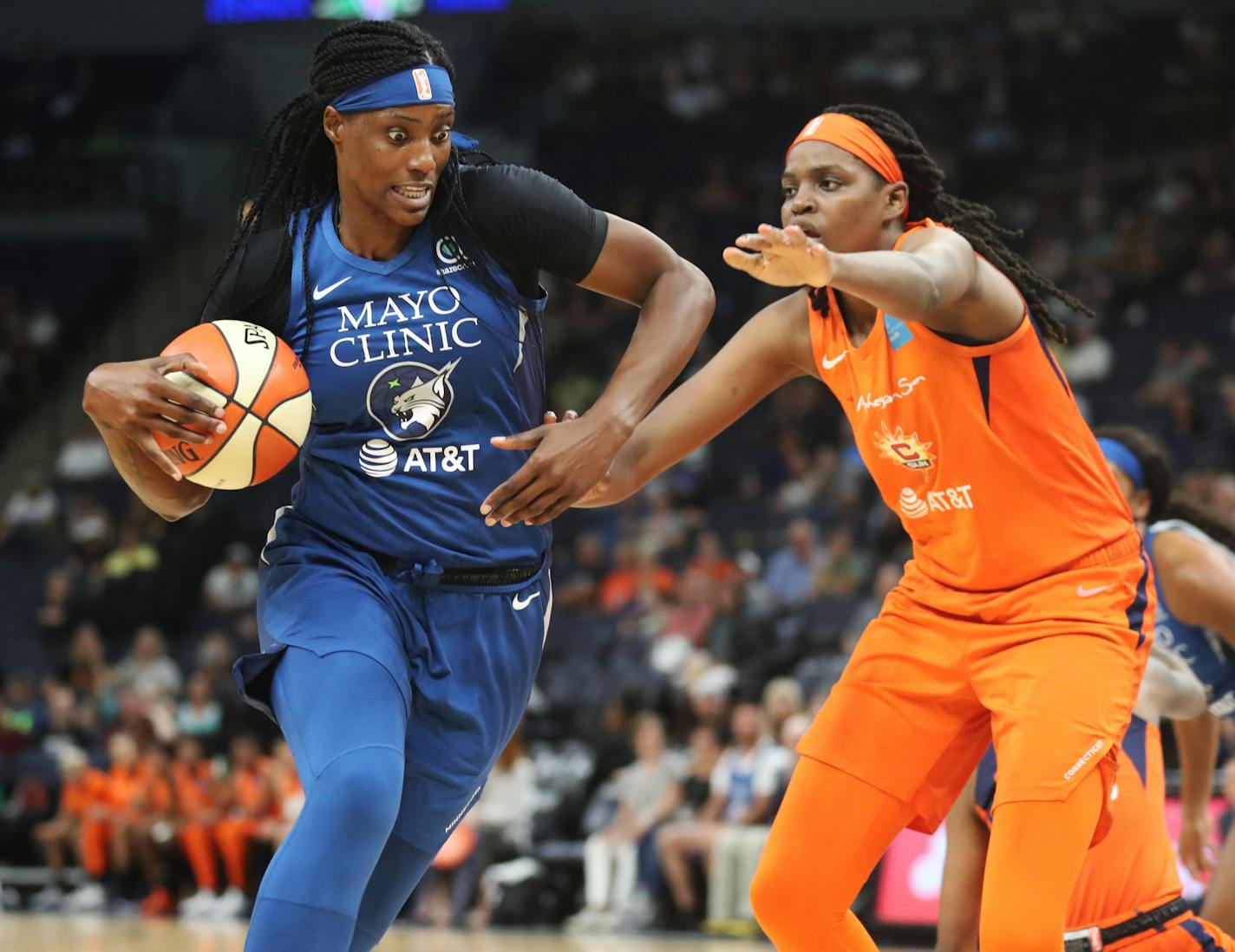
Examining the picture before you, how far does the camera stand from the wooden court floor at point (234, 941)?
29.9ft

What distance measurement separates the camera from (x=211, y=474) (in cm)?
360

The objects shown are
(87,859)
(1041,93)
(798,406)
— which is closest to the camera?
(87,859)

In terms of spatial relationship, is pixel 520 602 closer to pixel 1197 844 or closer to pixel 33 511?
pixel 1197 844

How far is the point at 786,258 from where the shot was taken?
3180 millimetres

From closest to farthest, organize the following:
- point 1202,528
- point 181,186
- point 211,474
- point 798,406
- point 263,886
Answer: point 263,886, point 211,474, point 1202,528, point 798,406, point 181,186

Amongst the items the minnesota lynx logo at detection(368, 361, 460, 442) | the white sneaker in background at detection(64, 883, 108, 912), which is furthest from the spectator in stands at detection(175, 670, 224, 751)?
the minnesota lynx logo at detection(368, 361, 460, 442)

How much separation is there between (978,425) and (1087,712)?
65 centimetres

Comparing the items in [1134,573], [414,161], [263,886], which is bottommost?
[263,886]

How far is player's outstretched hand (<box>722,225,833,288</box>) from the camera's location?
3162 mm

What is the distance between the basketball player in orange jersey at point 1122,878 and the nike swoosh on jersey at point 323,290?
190 cm

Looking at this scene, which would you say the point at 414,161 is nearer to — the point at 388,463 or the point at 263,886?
the point at 388,463

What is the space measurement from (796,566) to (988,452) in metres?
8.90

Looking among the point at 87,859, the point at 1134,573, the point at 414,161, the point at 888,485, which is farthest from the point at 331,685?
the point at 87,859

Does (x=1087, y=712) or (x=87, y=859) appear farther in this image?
(x=87, y=859)
